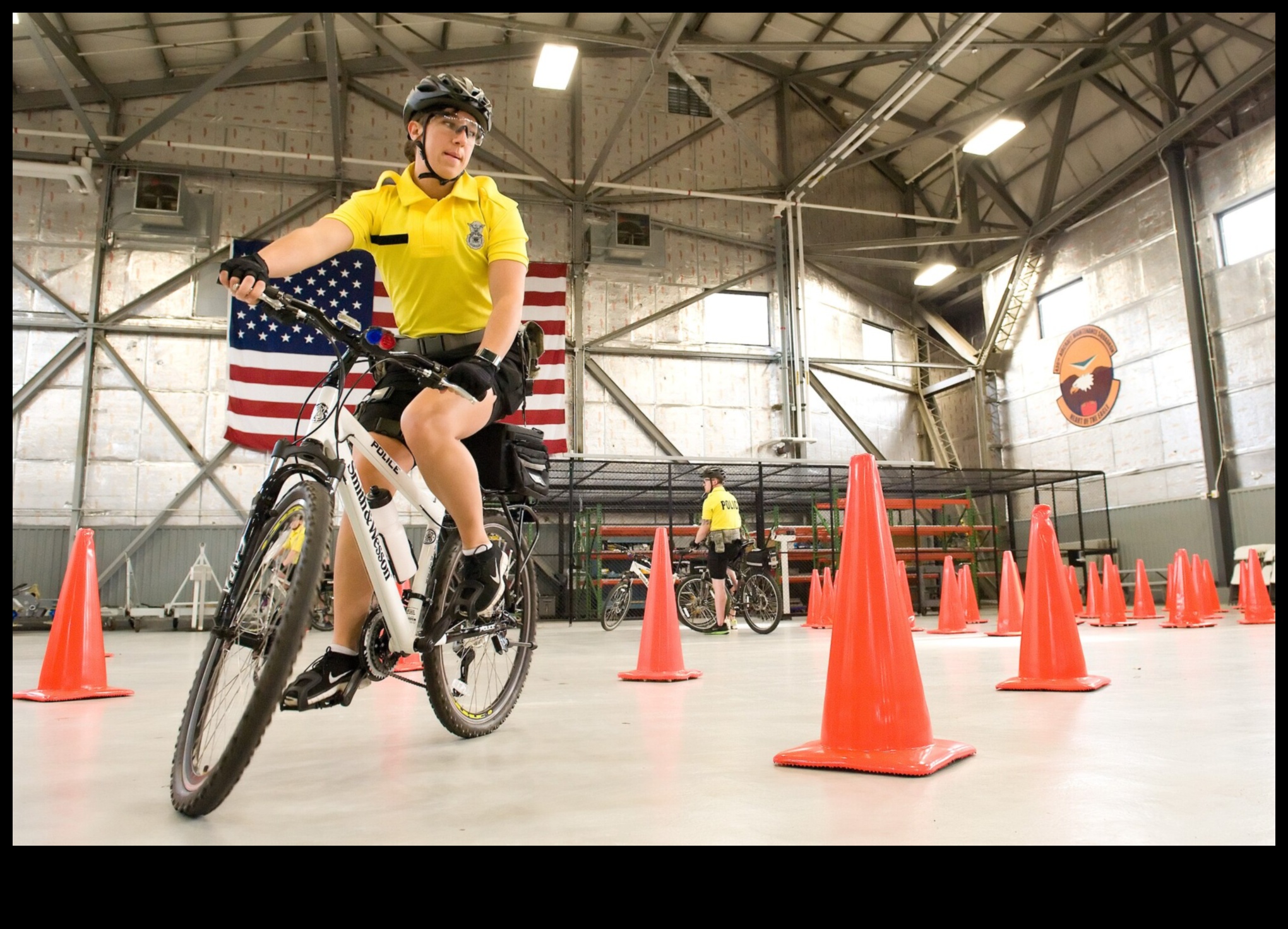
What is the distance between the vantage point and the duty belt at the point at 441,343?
2725 millimetres

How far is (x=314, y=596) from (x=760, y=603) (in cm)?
959

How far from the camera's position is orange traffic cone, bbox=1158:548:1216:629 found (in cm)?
963

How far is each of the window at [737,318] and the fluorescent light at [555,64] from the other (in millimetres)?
6177

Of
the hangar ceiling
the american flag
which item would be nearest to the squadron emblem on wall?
the hangar ceiling

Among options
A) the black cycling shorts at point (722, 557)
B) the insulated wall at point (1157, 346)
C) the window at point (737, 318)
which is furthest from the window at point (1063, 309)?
the black cycling shorts at point (722, 557)

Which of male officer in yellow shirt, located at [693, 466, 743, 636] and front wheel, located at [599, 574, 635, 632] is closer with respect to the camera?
male officer in yellow shirt, located at [693, 466, 743, 636]

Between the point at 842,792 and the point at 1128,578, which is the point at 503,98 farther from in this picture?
the point at 842,792

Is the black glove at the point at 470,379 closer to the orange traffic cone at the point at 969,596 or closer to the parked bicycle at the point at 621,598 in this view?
the orange traffic cone at the point at 969,596

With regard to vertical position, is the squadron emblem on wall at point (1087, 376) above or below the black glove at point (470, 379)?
above

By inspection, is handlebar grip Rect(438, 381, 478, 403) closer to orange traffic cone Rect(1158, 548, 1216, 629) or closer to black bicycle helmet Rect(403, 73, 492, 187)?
black bicycle helmet Rect(403, 73, 492, 187)

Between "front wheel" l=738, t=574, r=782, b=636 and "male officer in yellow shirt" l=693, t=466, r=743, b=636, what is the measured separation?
44 cm

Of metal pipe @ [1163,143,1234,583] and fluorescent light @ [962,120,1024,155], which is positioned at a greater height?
fluorescent light @ [962,120,1024,155]

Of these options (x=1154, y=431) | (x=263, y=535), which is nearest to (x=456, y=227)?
(x=263, y=535)

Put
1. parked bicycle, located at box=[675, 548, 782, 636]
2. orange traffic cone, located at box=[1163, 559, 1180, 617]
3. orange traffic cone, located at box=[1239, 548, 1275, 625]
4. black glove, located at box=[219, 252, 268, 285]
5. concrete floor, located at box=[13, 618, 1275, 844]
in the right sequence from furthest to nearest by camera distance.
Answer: parked bicycle, located at box=[675, 548, 782, 636]
orange traffic cone, located at box=[1163, 559, 1180, 617]
orange traffic cone, located at box=[1239, 548, 1275, 625]
black glove, located at box=[219, 252, 268, 285]
concrete floor, located at box=[13, 618, 1275, 844]
